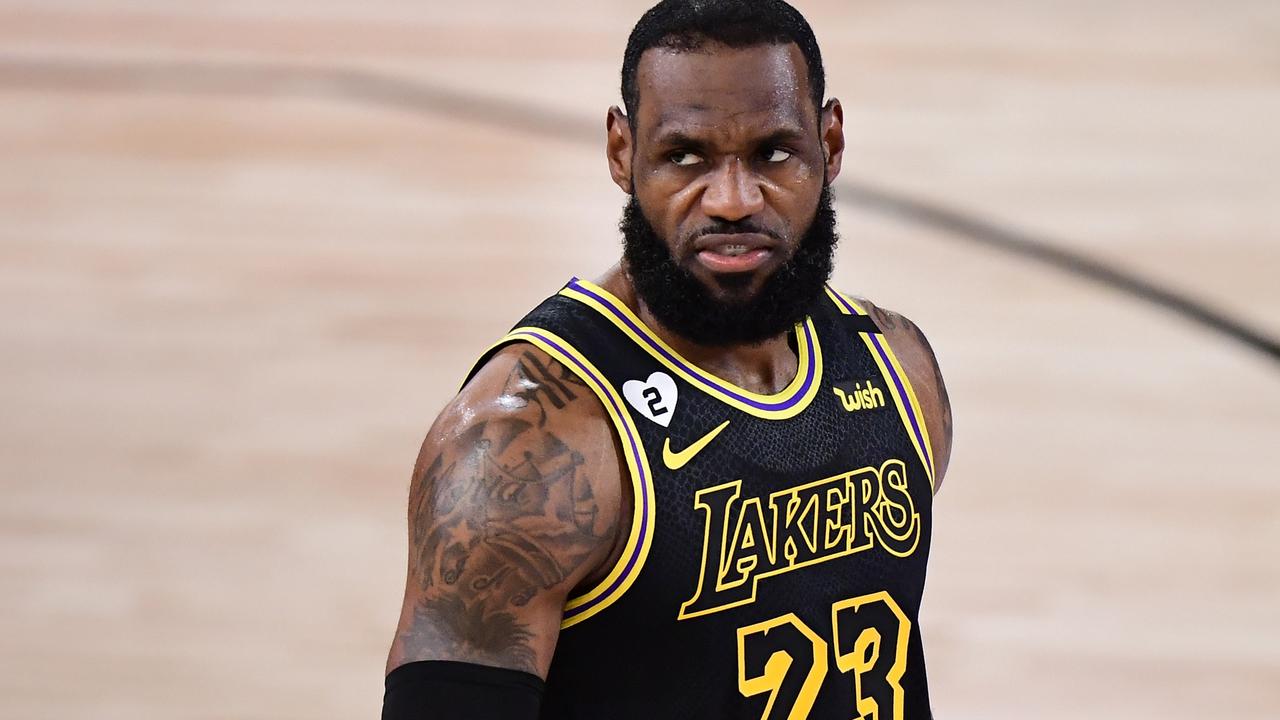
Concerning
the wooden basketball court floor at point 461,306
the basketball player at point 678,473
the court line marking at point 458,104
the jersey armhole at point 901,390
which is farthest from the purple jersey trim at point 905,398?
the court line marking at point 458,104

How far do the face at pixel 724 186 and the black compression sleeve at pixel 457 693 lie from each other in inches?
15.6

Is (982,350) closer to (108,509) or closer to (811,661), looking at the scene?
(108,509)

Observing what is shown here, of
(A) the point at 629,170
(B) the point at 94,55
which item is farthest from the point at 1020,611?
(B) the point at 94,55

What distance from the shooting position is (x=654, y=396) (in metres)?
1.63

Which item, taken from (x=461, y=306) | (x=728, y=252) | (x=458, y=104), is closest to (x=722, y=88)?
(x=728, y=252)

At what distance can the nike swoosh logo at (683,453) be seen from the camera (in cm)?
160

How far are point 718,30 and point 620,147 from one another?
6.9 inches

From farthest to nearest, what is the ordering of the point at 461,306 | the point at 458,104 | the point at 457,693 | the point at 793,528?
the point at 458,104, the point at 461,306, the point at 793,528, the point at 457,693

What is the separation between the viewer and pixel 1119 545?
12.1ft

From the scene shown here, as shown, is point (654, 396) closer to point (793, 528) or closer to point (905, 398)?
point (793, 528)

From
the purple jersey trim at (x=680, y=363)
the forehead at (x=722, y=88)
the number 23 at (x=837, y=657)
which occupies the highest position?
the forehead at (x=722, y=88)

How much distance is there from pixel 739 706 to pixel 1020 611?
206cm

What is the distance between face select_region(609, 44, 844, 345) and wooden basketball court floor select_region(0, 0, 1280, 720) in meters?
1.94

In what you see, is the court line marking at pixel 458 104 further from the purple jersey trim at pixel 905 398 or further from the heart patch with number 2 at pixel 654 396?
the heart patch with number 2 at pixel 654 396
